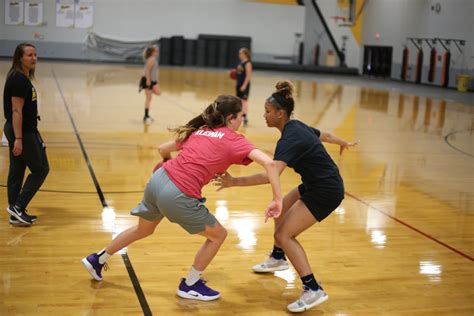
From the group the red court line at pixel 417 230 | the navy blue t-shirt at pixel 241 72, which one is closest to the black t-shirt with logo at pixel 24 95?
the red court line at pixel 417 230

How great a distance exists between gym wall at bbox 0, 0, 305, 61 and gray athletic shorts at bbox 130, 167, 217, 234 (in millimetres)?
32508

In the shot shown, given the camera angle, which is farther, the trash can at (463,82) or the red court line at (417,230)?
the trash can at (463,82)

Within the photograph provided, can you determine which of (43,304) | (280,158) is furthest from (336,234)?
(43,304)

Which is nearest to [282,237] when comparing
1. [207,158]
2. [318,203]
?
[318,203]

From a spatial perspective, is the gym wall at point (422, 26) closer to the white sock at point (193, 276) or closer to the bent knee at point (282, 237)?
the bent knee at point (282, 237)

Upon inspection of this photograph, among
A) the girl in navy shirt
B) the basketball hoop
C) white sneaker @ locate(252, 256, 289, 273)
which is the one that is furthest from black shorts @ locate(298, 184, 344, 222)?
the basketball hoop

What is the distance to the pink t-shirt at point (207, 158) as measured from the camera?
13.6ft

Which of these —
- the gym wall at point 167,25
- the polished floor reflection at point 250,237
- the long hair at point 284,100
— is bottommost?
the polished floor reflection at point 250,237

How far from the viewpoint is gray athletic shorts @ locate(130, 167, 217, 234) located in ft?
13.7

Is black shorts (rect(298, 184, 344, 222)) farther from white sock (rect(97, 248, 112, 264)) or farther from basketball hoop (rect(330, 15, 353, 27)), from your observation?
basketball hoop (rect(330, 15, 353, 27))

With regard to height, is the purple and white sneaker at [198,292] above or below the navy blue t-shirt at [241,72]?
below

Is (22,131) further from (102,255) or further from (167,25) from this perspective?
(167,25)

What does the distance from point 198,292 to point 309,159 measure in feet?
3.97

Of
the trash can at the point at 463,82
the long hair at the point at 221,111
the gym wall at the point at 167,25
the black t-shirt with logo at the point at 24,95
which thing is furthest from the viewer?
the gym wall at the point at 167,25
